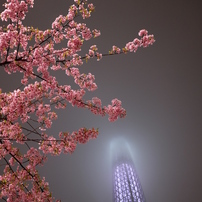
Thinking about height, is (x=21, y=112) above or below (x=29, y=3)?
below

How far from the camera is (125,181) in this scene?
75312 millimetres

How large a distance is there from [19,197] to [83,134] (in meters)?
3.04

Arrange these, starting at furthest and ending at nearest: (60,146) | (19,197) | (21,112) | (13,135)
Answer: (19,197)
(60,146)
(13,135)
(21,112)

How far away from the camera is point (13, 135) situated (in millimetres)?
6078

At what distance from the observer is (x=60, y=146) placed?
648cm

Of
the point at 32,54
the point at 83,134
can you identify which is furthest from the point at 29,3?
the point at 83,134

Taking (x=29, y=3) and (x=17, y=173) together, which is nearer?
(x=29, y=3)

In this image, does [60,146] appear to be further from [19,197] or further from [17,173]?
[19,197]

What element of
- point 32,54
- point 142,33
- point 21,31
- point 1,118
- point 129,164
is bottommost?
point 1,118

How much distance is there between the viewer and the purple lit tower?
69438mm

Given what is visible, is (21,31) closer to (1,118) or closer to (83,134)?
(1,118)

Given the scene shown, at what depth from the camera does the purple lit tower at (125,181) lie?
6944cm

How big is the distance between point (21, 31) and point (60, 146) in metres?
3.05

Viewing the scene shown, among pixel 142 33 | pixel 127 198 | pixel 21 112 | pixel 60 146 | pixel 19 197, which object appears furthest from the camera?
pixel 127 198
